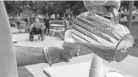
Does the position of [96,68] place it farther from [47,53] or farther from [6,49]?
[6,49]

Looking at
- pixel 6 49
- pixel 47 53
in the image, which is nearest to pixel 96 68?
pixel 47 53

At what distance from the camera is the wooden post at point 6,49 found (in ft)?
1.24

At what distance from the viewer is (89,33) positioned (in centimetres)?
44

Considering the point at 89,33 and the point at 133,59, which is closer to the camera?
the point at 89,33

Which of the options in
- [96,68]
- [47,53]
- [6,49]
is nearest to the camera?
[6,49]

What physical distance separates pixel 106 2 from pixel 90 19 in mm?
66

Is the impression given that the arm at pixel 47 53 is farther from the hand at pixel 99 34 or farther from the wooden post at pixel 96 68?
the wooden post at pixel 96 68

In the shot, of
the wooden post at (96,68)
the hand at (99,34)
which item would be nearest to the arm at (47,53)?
the hand at (99,34)

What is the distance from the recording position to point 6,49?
0.40m

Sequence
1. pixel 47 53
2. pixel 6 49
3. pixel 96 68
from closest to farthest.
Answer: pixel 6 49
pixel 47 53
pixel 96 68

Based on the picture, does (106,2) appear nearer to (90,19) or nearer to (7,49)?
(90,19)

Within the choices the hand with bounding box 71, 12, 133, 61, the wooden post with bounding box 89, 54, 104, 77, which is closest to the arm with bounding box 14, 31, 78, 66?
the hand with bounding box 71, 12, 133, 61

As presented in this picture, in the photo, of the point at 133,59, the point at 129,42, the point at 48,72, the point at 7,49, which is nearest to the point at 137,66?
the point at 133,59

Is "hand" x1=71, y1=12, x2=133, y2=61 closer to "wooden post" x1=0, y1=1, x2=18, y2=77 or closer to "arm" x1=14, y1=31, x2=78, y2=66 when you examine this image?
"arm" x1=14, y1=31, x2=78, y2=66
